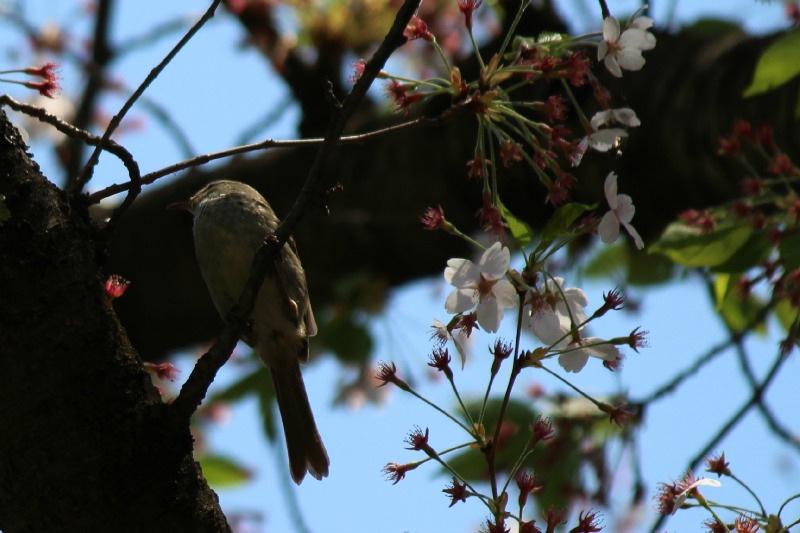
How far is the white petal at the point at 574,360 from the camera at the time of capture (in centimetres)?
219

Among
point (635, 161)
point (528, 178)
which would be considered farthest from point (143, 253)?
point (635, 161)

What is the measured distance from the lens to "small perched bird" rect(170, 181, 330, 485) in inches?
160

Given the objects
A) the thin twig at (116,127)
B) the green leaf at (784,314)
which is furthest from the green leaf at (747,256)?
the thin twig at (116,127)

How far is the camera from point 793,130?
13.5ft

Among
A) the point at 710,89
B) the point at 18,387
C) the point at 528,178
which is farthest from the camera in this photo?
the point at 528,178

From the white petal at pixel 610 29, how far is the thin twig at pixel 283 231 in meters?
0.41

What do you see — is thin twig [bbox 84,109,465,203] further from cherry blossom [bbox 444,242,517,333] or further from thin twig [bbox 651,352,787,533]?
thin twig [bbox 651,352,787,533]

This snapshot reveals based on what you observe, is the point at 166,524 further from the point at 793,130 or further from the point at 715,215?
the point at 793,130

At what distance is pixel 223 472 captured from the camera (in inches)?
163

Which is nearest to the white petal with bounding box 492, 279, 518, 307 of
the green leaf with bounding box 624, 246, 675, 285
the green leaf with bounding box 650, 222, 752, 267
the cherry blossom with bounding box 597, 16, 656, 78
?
the cherry blossom with bounding box 597, 16, 656, 78

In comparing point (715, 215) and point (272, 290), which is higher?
point (272, 290)

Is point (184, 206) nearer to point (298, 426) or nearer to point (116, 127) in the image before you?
point (298, 426)

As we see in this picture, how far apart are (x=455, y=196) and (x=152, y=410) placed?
3566 millimetres

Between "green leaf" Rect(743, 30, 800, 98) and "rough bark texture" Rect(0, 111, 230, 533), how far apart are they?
1.83m
